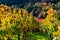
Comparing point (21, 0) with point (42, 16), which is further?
point (21, 0)

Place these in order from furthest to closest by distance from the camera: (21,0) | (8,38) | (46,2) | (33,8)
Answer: (21,0)
(46,2)
(33,8)
(8,38)

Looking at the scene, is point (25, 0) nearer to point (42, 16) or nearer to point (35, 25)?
point (42, 16)

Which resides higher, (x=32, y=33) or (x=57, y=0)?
(x=57, y=0)

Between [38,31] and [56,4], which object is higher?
[56,4]

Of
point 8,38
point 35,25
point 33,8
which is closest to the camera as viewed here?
point 8,38

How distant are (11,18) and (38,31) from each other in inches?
974

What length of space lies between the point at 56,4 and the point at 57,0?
20.3 ft

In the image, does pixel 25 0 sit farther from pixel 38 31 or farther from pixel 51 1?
pixel 38 31

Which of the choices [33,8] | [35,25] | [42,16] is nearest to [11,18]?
[35,25]

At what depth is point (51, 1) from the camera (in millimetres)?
120375

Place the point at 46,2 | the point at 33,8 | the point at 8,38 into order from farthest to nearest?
1. the point at 46,2
2. the point at 33,8
3. the point at 8,38

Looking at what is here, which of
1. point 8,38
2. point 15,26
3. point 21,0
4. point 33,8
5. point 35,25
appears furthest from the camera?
point 21,0

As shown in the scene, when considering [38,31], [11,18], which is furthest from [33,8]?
[11,18]

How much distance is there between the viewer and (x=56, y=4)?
114188 millimetres
